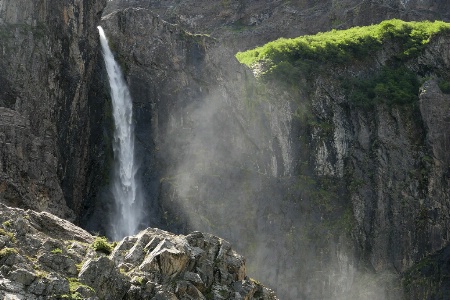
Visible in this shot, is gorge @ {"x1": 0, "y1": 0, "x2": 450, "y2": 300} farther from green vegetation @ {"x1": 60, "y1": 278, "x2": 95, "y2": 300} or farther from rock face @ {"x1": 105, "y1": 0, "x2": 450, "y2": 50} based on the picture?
green vegetation @ {"x1": 60, "y1": 278, "x2": 95, "y2": 300}

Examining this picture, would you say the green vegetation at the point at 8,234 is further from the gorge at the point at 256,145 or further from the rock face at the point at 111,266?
the gorge at the point at 256,145

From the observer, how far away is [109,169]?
47594 millimetres

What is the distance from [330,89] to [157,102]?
46.2 feet

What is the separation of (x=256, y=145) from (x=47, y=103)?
16.6 metres

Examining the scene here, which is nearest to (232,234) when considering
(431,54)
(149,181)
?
(149,181)

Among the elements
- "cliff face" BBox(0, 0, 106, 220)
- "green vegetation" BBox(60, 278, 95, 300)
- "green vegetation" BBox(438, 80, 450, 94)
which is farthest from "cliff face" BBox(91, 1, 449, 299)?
"green vegetation" BBox(60, 278, 95, 300)

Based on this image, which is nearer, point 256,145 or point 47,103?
point 47,103

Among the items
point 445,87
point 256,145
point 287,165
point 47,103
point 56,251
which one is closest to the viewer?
point 56,251

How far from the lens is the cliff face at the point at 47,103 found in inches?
1490

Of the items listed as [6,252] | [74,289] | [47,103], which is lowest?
[74,289]

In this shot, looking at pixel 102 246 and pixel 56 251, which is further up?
pixel 102 246

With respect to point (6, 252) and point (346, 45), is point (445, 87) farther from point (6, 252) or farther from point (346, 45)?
point (6, 252)

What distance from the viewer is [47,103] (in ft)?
139

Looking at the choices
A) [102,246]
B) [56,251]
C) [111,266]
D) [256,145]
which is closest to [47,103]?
[256,145]
